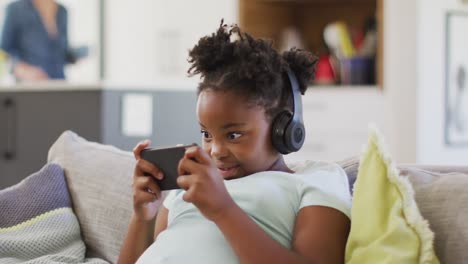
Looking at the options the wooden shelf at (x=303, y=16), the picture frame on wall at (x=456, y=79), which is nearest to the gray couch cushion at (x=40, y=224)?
the picture frame on wall at (x=456, y=79)

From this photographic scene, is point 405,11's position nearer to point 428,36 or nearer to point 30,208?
point 428,36

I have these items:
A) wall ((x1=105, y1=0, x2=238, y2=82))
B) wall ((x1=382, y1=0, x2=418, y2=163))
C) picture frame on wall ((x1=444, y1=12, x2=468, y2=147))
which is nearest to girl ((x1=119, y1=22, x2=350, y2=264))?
wall ((x1=382, y1=0, x2=418, y2=163))

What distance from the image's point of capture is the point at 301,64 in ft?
4.53

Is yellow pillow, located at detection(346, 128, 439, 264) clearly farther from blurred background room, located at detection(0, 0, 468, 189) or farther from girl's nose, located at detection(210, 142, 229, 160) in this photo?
blurred background room, located at detection(0, 0, 468, 189)

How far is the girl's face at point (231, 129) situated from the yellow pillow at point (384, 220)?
17 centimetres

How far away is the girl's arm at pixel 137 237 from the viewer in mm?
1397

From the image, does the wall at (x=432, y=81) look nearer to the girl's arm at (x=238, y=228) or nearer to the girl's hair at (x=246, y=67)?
the girl's hair at (x=246, y=67)

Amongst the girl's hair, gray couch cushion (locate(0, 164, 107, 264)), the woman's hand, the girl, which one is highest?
the woman's hand

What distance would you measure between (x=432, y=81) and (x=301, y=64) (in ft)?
7.81

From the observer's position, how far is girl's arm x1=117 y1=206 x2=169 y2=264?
4.58ft

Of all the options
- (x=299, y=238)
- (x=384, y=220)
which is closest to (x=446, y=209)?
(x=384, y=220)

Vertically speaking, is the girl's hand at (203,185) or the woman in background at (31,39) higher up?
the woman in background at (31,39)

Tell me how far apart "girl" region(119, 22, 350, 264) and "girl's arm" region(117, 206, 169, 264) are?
0.02 m

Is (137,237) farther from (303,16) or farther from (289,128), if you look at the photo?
(303,16)
